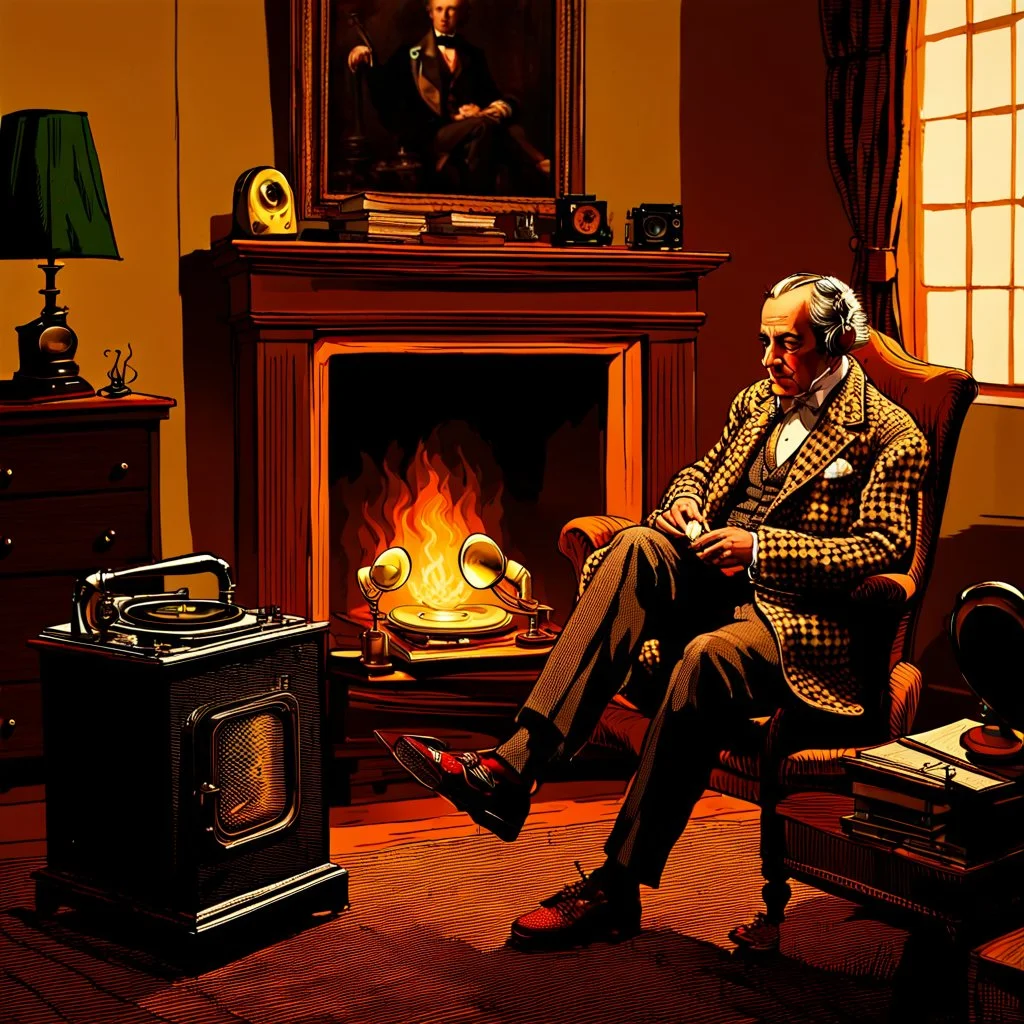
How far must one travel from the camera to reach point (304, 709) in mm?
2834

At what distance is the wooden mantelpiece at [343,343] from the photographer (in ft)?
11.6

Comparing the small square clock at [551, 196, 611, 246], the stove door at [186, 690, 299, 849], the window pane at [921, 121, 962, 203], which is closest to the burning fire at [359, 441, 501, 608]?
the small square clock at [551, 196, 611, 246]

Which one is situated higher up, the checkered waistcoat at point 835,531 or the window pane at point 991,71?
the window pane at point 991,71

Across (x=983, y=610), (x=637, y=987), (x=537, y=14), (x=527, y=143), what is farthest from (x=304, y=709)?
(x=537, y=14)

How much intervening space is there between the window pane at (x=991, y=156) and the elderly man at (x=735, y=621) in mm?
1163

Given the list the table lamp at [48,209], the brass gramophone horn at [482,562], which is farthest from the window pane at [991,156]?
the table lamp at [48,209]

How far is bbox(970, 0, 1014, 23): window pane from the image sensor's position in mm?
3742

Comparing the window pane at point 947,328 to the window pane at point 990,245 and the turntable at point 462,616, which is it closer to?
the window pane at point 990,245

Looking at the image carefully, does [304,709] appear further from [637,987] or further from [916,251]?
[916,251]

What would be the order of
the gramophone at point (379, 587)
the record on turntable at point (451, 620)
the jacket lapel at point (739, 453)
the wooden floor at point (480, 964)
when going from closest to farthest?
the wooden floor at point (480, 964)
the jacket lapel at point (739, 453)
the gramophone at point (379, 587)
the record on turntable at point (451, 620)

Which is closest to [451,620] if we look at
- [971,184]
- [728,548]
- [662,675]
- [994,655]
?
[662,675]

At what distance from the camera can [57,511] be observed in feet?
10.9

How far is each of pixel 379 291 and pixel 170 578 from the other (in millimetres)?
993

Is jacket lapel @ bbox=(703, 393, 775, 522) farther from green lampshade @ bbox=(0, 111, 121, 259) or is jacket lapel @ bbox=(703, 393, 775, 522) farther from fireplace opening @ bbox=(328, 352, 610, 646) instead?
green lampshade @ bbox=(0, 111, 121, 259)
